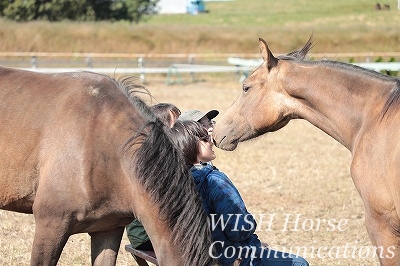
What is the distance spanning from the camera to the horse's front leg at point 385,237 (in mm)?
4219

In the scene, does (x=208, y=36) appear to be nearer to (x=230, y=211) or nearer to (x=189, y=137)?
(x=189, y=137)

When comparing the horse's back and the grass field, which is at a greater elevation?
the horse's back

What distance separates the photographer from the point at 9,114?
431cm

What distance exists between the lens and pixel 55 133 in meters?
4.14

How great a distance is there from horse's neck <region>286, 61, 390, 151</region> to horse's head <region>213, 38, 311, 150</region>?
Result: 94 mm

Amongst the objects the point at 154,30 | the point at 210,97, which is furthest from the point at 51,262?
the point at 154,30

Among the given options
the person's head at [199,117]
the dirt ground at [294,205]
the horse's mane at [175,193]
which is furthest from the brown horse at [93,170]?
the dirt ground at [294,205]

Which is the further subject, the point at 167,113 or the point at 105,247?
the point at 167,113

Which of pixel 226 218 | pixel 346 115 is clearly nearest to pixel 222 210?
pixel 226 218

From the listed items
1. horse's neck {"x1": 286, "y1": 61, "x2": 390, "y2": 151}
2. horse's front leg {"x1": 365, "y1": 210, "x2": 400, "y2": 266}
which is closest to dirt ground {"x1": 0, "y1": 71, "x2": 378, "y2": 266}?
horse's neck {"x1": 286, "y1": 61, "x2": 390, "y2": 151}

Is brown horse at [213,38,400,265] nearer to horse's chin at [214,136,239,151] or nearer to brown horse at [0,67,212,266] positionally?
horse's chin at [214,136,239,151]

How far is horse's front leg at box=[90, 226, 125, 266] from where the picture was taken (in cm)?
444

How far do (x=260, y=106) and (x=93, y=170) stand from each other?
1398 millimetres

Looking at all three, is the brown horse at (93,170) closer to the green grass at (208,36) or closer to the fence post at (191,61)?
Answer: the fence post at (191,61)
